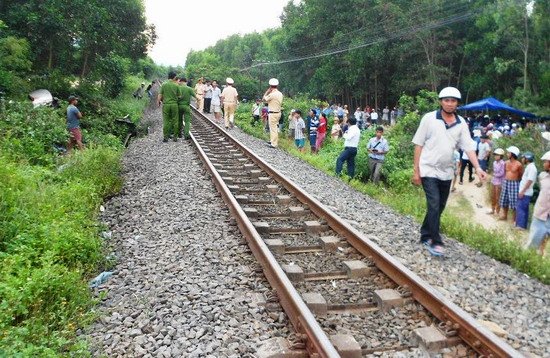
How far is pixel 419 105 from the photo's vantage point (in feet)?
72.2

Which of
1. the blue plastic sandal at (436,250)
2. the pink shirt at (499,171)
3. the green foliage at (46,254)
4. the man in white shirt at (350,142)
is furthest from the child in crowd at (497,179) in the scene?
the green foliage at (46,254)

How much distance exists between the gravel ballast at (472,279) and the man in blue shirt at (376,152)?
15.1 feet

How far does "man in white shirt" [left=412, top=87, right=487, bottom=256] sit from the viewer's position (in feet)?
17.8

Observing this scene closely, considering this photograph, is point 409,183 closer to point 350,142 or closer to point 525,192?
point 350,142

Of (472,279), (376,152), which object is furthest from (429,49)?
(472,279)

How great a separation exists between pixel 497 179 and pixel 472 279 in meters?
8.79

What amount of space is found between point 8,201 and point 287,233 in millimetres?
3286

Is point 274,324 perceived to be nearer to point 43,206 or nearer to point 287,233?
point 287,233

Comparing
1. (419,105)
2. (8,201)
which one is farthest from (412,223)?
(419,105)

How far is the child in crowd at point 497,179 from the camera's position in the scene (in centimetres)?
1253

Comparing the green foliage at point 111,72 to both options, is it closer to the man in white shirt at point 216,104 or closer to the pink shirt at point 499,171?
the man in white shirt at point 216,104

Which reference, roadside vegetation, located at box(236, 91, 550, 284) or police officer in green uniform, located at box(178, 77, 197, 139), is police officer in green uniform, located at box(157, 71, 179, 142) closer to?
police officer in green uniform, located at box(178, 77, 197, 139)

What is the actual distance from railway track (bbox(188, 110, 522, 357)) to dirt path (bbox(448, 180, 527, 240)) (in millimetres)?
7439

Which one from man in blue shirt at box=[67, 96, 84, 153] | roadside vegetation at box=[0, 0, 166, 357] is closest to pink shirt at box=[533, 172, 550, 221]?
roadside vegetation at box=[0, 0, 166, 357]
